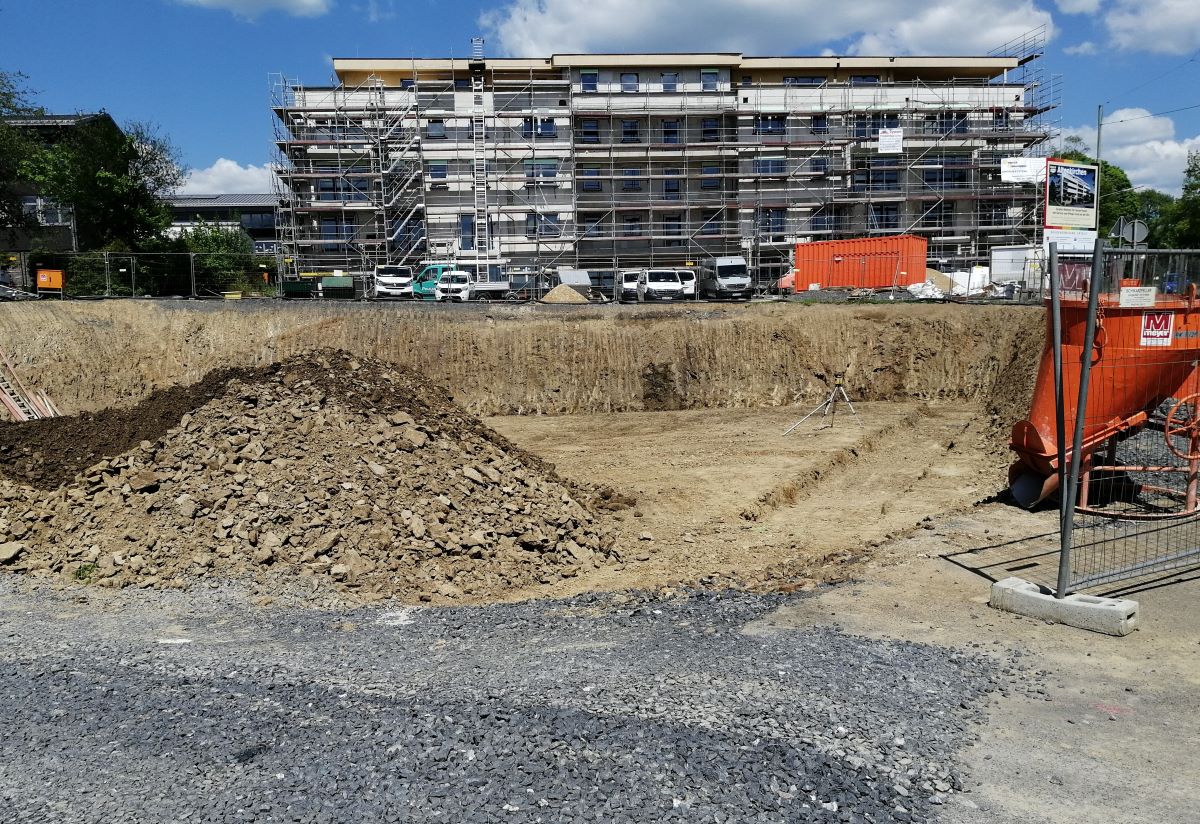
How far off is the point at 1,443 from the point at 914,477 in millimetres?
16072

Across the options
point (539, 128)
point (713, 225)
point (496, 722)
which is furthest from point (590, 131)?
point (496, 722)

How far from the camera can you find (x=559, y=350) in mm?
27641

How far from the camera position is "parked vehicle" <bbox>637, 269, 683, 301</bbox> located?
1490 inches

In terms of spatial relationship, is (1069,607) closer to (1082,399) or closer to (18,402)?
(1082,399)

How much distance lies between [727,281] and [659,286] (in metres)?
2.96

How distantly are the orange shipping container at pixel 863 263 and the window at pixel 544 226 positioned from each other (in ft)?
62.5

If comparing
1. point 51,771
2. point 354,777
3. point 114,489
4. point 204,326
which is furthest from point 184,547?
point 204,326

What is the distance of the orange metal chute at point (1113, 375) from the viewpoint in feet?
31.3

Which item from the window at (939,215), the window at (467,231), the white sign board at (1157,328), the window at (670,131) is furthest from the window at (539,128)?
the white sign board at (1157,328)

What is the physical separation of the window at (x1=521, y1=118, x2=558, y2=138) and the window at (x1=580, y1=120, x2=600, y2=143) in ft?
6.82

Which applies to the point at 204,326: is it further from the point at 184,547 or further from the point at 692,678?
the point at 692,678

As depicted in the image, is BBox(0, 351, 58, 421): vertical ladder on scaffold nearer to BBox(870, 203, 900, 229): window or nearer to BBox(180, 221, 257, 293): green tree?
BBox(180, 221, 257, 293): green tree

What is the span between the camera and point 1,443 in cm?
1434

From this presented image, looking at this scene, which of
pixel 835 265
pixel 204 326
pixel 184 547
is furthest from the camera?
pixel 835 265
